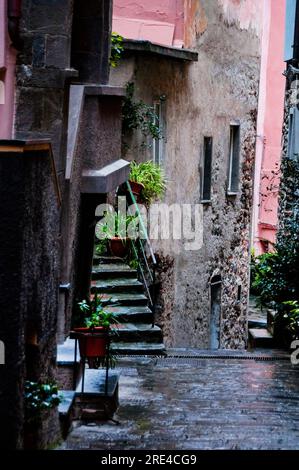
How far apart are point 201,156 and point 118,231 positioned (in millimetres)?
4228

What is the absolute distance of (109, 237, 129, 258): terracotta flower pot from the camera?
15586 millimetres

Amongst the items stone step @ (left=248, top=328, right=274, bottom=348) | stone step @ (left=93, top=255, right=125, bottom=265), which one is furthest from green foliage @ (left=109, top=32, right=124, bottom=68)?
stone step @ (left=248, top=328, right=274, bottom=348)

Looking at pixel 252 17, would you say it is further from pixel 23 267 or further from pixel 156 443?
pixel 23 267

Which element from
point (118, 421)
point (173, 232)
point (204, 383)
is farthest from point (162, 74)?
point (118, 421)

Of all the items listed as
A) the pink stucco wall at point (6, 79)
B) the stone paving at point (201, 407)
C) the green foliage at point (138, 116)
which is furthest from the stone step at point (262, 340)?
the pink stucco wall at point (6, 79)

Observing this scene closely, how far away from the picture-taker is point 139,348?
44.5ft

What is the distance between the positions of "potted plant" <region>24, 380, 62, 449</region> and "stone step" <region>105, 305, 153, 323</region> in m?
7.33

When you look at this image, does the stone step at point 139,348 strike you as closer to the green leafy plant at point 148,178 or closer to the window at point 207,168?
the green leafy plant at point 148,178

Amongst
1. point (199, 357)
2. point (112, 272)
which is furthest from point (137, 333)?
point (112, 272)

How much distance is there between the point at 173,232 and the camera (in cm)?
1844

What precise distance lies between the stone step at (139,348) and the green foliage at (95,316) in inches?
120

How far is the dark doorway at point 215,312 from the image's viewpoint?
20.5m

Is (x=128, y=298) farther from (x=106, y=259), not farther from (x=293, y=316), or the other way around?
(x=293, y=316)

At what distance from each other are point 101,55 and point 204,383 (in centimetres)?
388
